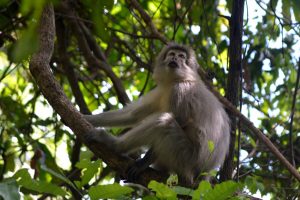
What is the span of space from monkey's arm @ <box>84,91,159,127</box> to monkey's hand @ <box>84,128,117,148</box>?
81cm

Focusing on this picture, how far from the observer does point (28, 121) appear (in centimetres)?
682

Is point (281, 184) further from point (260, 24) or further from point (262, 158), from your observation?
Result: point (260, 24)

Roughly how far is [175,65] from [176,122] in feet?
3.50

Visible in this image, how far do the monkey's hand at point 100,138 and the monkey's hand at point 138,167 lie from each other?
0.36 metres

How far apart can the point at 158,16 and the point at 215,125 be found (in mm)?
3435

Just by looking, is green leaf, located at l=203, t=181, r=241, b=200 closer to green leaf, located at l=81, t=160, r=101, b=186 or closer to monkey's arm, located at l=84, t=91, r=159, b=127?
green leaf, located at l=81, t=160, r=101, b=186

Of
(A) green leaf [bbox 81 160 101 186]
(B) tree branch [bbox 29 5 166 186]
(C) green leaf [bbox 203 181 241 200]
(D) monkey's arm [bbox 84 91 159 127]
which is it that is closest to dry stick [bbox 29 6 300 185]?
(B) tree branch [bbox 29 5 166 186]

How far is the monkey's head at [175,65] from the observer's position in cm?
625

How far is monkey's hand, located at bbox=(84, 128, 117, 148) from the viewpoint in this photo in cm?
423

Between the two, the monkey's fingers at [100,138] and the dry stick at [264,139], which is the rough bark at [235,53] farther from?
the monkey's fingers at [100,138]

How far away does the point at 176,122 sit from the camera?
5.48 metres

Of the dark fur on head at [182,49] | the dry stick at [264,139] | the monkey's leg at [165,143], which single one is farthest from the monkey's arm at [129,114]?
the dry stick at [264,139]

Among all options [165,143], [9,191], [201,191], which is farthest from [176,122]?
[9,191]

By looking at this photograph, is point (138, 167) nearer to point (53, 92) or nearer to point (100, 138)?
point (100, 138)
